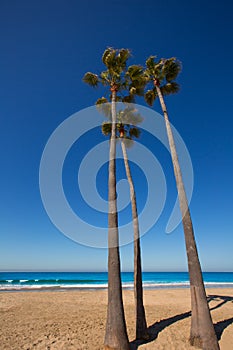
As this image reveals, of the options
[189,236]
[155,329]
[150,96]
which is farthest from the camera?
[150,96]

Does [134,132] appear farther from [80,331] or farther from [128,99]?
[80,331]

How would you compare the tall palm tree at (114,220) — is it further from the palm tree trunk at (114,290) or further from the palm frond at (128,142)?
the palm frond at (128,142)

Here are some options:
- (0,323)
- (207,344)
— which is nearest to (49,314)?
(0,323)

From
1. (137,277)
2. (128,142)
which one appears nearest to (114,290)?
(137,277)

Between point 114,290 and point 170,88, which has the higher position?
point 170,88

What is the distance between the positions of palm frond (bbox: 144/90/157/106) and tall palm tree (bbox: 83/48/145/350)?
969mm

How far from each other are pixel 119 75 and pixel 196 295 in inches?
353

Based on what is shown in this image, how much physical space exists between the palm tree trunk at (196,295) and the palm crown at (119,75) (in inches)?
184

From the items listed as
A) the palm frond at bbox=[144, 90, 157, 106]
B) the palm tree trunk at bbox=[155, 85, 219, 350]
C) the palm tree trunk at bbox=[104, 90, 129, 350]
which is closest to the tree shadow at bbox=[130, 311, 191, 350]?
the palm tree trunk at bbox=[104, 90, 129, 350]

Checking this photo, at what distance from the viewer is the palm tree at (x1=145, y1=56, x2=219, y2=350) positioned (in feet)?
20.9

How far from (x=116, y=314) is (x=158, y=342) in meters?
2.08

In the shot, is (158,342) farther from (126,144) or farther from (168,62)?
(168,62)

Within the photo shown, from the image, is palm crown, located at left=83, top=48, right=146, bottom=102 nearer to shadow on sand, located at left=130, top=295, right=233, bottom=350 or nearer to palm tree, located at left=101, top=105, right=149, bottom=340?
palm tree, located at left=101, top=105, right=149, bottom=340

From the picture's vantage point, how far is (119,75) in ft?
32.7
